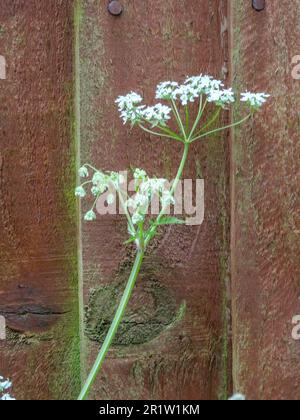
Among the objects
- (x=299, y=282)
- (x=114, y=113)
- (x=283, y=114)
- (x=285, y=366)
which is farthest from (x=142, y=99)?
(x=285, y=366)

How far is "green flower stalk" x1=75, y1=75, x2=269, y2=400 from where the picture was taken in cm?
132

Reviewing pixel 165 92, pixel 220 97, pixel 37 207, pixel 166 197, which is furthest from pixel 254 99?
pixel 37 207

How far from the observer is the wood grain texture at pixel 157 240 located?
1505mm

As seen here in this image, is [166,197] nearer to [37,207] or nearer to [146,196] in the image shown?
[146,196]

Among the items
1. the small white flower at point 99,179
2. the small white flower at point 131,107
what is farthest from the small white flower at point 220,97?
the small white flower at point 99,179

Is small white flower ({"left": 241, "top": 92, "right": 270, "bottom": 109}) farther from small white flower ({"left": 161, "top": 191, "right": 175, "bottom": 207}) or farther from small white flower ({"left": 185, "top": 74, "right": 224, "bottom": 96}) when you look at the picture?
small white flower ({"left": 161, "top": 191, "right": 175, "bottom": 207})

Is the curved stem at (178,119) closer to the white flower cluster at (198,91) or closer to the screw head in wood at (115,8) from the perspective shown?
the white flower cluster at (198,91)

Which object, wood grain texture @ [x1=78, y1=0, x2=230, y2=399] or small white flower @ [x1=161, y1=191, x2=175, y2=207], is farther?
wood grain texture @ [x1=78, y1=0, x2=230, y2=399]

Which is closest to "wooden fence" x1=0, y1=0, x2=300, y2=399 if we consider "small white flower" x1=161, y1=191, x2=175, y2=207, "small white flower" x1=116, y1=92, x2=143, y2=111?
"small white flower" x1=116, y1=92, x2=143, y2=111

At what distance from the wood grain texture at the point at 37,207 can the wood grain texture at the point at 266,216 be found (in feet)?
1.09

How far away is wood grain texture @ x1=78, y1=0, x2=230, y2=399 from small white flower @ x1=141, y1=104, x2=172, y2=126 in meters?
0.11

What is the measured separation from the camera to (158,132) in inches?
60.1

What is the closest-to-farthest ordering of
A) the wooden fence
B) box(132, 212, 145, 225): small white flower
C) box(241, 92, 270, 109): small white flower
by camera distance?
1. box(132, 212, 145, 225): small white flower
2. box(241, 92, 270, 109): small white flower
3. the wooden fence

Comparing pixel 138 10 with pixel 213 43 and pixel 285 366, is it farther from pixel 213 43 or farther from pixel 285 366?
pixel 285 366
